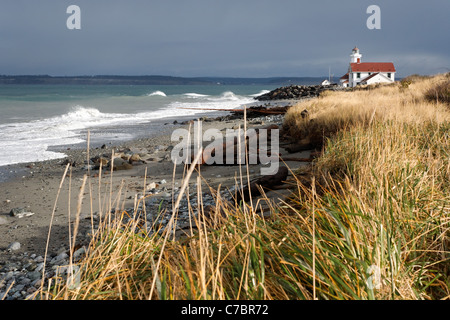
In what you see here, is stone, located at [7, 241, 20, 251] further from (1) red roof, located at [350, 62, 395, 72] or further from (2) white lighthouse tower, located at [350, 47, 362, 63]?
(2) white lighthouse tower, located at [350, 47, 362, 63]

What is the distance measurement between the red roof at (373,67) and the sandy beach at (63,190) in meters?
62.0

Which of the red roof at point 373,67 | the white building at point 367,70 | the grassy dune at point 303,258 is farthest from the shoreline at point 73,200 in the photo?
the red roof at point 373,67

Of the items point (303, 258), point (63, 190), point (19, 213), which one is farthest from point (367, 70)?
point (303, 258)

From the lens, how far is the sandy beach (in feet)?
17.3

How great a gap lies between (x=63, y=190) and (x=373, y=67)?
66664 mm

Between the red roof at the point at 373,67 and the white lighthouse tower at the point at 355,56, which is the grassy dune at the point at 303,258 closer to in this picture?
the red roof at the point at 373,67

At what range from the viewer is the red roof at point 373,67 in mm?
66062

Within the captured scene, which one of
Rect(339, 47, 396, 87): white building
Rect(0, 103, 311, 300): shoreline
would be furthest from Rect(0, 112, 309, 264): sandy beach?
Rect(339, 47, 396, 87): white building

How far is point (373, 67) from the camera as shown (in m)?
66.1

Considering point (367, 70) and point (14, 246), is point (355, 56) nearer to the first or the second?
point (367, 70)

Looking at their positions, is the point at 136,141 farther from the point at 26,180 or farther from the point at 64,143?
the point at 26,180
